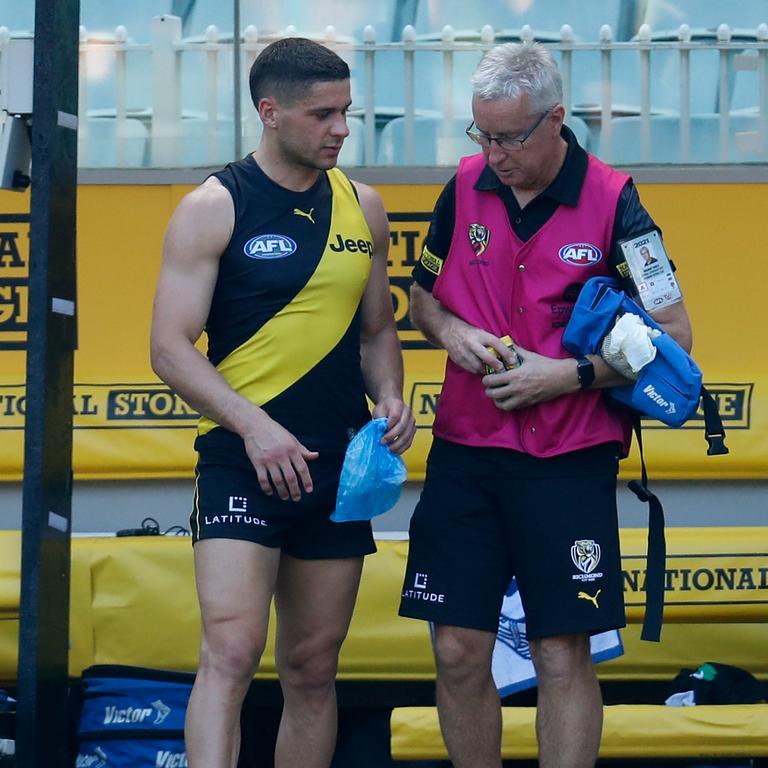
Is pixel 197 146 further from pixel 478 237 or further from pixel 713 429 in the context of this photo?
pixel 713 429

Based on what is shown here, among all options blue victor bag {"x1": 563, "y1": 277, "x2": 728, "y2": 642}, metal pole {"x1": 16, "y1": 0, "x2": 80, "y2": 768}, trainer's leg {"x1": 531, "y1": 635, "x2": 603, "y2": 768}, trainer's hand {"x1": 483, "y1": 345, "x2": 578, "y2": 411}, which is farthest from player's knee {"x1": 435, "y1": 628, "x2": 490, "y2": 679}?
metal pole {"x1": 16, "y1": 0, "x2": 80, "y2": 768}

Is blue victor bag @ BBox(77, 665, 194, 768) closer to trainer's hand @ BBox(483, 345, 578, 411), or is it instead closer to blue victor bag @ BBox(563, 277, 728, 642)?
trainer's hand @ BBox(483, 345, 578, 411)

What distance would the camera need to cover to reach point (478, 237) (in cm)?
354

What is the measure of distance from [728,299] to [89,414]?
87.9 inches

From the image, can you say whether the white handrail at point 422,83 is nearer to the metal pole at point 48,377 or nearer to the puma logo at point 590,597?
the metal pole at point 48,377

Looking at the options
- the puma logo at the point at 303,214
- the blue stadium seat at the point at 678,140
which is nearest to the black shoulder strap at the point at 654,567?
the puma logo at the point at 303,214

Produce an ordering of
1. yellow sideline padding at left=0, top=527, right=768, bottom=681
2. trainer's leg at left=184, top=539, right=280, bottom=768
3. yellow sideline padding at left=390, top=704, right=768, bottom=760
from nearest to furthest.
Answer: trainer's leg at left=184, top=539, right=280, bottom=768 < yellow sideline padding at left=390, top=704, right=768, bottom=760 < yellow sideline padding at left=0, top=527, right=768, bottom=681

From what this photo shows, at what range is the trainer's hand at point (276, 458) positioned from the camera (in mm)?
3277

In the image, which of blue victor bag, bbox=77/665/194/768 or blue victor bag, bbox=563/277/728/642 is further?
blue victor bag, bbox=77/665/194/768

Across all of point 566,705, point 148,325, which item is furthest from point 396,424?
point 148,325

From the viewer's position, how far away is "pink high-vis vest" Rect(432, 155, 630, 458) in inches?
136

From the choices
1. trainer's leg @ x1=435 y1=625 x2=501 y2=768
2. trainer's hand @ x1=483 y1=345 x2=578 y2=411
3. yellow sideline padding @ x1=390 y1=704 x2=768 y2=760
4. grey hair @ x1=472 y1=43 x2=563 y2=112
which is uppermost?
grey hair @ x1=472 y1=43 x2=563 y2=112

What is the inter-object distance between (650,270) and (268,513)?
1045mm

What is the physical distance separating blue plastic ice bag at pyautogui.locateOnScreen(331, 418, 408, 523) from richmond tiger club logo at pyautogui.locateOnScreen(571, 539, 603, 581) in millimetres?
438
